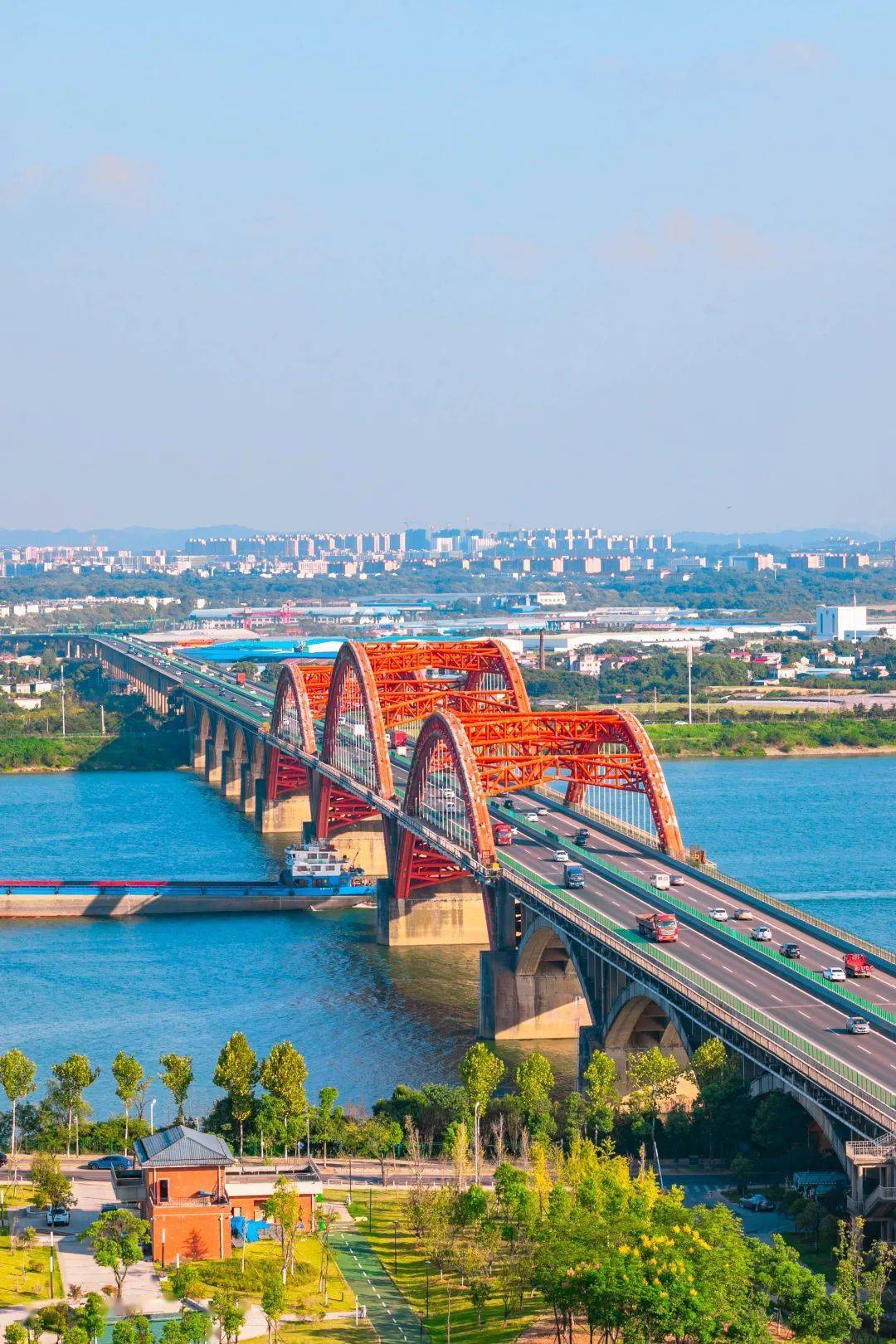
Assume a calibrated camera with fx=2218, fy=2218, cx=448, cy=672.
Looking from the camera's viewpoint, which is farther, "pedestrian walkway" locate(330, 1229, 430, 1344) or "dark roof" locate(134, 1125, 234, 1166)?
"dark roof" locate(134, 1125, 234, 1166)

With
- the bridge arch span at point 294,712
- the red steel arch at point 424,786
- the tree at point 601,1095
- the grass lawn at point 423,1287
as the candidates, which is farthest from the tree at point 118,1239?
the bridge arch span at point 294,712

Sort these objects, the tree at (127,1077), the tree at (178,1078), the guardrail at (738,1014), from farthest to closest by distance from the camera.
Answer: the tree at (178,1078) → the tree at (127,1077) → the guardrail at (738,1014)

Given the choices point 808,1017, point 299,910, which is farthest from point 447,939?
point 808,1017

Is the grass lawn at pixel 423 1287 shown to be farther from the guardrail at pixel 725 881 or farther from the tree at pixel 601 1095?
the guardrail at pixel 725 881

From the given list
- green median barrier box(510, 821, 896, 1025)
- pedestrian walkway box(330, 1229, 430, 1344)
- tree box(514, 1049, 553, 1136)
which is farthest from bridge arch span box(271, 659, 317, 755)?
pedestrian walkway box(330, 1229, 430, 1344)

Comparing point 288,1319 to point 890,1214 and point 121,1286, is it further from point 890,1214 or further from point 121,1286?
point 890,1214

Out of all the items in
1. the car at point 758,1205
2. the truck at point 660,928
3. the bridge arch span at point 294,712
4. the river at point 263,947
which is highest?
the bridge arch span at point 294,712

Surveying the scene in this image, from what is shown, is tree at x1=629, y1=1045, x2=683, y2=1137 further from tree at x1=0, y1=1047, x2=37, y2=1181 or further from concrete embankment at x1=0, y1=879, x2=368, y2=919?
concrete embankment at x1=0, y1=879, x2=368, y2=919

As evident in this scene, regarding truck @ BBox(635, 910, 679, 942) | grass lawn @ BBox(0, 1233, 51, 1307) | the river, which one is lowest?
the river

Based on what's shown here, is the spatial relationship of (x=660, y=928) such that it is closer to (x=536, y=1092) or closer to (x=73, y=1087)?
(x=536, y=1092)
